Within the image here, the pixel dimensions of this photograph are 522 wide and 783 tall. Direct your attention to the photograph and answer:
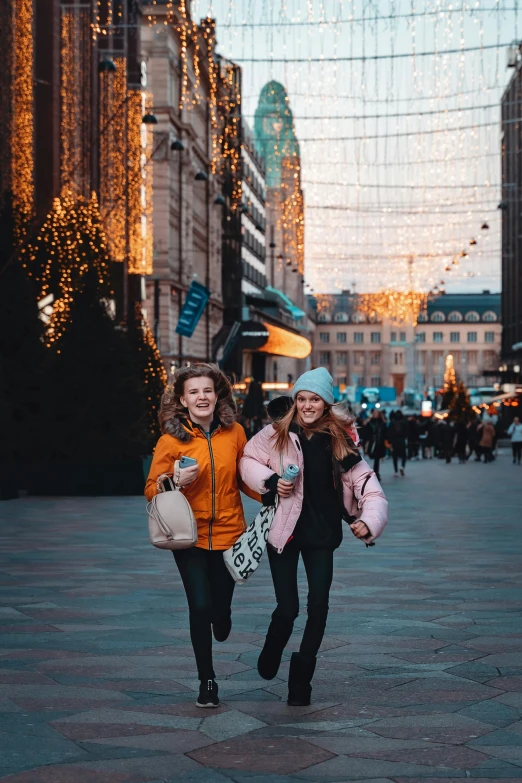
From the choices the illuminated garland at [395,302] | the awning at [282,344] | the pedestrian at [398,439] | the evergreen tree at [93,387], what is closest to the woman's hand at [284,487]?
the evergreen tree at [93,387]

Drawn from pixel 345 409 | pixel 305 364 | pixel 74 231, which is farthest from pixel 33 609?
pixel 305 364

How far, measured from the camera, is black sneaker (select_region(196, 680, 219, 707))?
693 cm

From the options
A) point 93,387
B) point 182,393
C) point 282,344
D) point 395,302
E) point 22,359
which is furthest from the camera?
point 395,302

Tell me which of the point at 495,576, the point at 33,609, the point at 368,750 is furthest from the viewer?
the point at 495,576

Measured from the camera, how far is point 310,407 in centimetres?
698

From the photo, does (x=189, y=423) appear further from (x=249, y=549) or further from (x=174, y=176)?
(x=174, y=176)

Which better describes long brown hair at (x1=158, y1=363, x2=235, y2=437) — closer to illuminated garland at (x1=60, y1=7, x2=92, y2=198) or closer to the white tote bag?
the white tote bag

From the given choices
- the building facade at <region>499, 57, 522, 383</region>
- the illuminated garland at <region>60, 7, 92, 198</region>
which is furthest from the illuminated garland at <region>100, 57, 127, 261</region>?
the building facade at <region>499, 57, 522, 383</region>

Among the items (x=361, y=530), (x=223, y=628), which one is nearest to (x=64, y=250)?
(x=223, y=628)

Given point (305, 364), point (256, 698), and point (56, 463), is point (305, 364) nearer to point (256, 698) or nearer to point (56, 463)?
point (56, 463)

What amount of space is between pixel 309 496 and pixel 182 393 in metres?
0.80

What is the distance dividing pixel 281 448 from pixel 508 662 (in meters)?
2.32

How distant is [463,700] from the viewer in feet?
23.7

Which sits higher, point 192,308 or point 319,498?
point 192,308
